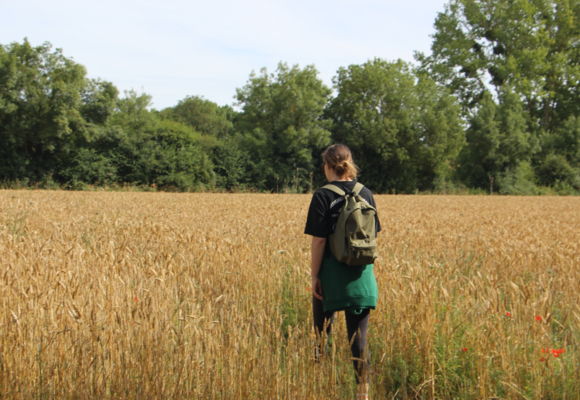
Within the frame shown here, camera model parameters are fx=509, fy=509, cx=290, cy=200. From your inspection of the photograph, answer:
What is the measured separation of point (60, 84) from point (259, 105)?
18.3 m

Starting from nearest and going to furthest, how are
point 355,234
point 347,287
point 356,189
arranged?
point 355,234 → point 347,287 → point 356,189

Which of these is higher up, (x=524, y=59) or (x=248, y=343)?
(x=524, y=59)

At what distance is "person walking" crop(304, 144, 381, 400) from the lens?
10.9 feet

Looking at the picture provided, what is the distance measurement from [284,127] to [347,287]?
42.0 metres

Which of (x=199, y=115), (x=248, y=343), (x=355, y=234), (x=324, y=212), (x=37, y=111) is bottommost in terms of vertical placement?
(x=248, y=343)

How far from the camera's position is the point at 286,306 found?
506 centimetres

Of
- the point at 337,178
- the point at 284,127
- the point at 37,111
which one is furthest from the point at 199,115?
the point at 337,178

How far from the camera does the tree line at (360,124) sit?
116ft

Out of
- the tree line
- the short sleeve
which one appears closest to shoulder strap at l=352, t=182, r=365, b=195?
the short sleeve

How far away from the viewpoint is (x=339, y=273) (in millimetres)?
3361

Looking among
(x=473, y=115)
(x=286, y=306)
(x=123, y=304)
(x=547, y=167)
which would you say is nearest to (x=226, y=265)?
(x=286, y=306)

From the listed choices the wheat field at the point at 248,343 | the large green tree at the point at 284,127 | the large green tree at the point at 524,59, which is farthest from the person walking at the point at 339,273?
the large green tree at the point at 524,59

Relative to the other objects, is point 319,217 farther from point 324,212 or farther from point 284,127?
point 284,127

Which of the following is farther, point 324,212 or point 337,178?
point 337,178
